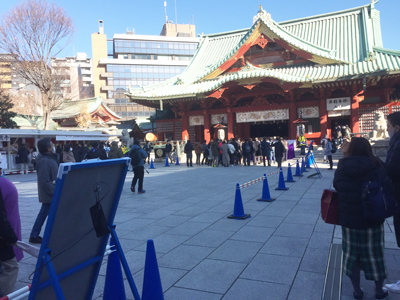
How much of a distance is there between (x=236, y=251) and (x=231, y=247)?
0.56ft

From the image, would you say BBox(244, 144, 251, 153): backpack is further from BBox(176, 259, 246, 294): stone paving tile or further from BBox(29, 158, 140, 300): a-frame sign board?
BBox(29, 158, 140, 300): a-frame sign board

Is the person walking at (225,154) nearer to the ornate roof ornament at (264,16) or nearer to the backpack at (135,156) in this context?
the backpack at (135,156)

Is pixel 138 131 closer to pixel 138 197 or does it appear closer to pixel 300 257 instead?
pixel 138 197

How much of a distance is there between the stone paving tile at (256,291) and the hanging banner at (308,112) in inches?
717

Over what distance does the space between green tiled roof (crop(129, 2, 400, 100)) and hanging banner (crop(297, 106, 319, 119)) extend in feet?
7.82

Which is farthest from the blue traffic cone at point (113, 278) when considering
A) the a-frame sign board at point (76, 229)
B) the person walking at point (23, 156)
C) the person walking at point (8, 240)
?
the person walking at point (23, 156)

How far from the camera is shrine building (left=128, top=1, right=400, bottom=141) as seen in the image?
58.7 feet

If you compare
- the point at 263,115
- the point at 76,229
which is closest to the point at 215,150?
the point at 263,115

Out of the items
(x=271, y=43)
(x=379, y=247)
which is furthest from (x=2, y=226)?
(x=271, y=43)

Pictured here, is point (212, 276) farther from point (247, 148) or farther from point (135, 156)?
point (247, 148)

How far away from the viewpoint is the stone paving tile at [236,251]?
13.3 ft

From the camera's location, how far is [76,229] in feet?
7.68

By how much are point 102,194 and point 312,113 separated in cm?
1944

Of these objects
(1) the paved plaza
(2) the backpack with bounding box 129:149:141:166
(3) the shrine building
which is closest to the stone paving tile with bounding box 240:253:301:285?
(1) the paved plaza
